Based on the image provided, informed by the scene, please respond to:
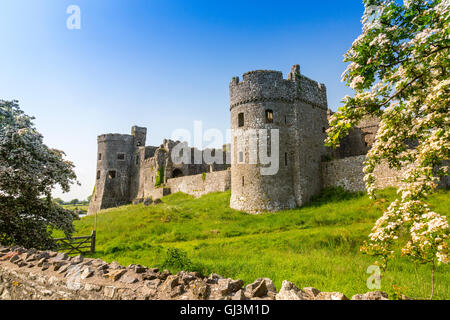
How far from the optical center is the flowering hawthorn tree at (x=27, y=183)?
9195 mm

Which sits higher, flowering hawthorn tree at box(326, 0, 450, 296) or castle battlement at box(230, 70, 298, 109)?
castle battlement at box(230, 70, 298, 109)

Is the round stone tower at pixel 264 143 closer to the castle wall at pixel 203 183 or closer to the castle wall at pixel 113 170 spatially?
the castle wall at pixel 203 183

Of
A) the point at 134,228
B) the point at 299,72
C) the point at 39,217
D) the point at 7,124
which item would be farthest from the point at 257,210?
the point at 7,124

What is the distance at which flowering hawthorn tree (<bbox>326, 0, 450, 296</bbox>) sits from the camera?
470cm

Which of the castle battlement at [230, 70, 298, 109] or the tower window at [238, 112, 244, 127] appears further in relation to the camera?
the tower window at [238, 112, 244, 127]

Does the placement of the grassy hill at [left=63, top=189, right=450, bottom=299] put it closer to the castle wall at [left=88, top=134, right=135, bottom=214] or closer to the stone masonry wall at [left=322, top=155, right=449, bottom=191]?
the stone masonry wall at [left=322, top=155, right=449, bottom=191]

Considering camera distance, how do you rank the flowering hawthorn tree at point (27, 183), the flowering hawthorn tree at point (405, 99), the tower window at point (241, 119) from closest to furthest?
the flowering hawthorn tree at point (405, 99) → the flowering hawthorn tree at point (27, 183) → the tower window at point (241, 119)

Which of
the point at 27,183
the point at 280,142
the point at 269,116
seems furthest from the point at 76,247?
the point at 269,116

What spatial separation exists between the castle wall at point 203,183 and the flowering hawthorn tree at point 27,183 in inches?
732

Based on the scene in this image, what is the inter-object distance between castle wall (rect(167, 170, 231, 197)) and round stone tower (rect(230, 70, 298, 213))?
616 centimetres

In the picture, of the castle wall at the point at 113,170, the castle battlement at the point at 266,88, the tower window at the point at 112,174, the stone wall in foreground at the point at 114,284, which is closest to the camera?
the stone wall in foreground at the point at 114,284

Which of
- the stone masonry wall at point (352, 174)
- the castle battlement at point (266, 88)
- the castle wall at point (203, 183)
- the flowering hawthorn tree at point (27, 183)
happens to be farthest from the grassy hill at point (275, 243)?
the castle battlement at point (266, 88)

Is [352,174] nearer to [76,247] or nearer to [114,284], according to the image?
[76,247]

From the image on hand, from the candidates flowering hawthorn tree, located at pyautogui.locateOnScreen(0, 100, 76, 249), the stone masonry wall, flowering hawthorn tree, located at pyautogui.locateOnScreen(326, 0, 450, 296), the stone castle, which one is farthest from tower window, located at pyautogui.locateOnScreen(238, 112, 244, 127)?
flowering hawthorn tree, located at pyautogui.locateOnScreen(326, 0, 450, 296)
